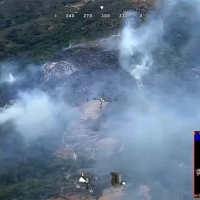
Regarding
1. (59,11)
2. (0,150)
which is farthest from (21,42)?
(0,150)

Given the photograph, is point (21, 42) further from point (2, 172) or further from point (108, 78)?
point (2, 172)
